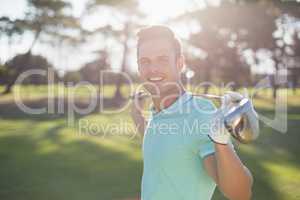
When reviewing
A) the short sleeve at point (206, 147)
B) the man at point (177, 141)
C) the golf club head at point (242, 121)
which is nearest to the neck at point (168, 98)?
the man at point (177, 141)

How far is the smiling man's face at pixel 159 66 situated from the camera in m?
2.69

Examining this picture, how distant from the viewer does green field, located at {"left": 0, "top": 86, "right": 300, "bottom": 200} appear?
8742 mm

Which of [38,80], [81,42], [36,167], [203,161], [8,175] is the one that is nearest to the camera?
[203,161]

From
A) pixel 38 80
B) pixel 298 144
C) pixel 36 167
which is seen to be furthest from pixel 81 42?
pixel 36 167

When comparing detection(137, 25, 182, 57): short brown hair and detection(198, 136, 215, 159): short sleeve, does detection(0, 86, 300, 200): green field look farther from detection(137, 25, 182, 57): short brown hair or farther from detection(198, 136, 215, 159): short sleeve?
detection(198, 136, 215, 159): short sleeve

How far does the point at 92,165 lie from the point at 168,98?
29.1 ft

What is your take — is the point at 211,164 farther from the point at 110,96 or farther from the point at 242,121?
the point at 110,96

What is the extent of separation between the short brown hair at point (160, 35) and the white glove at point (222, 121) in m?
0.84

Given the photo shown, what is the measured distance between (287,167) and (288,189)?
272 centimetres

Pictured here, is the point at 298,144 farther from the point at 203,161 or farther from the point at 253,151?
the point at 203,161

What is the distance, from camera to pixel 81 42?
4222 centimetres

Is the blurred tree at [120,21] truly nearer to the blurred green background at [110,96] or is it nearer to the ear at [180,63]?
the blurred green background at [110,96]

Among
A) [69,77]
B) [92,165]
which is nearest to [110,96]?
[69,77]

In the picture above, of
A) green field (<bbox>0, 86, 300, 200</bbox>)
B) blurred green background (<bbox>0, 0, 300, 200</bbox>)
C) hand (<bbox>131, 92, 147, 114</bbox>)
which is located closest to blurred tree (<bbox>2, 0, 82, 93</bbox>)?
blurred green background (<bbox>0, 0, 300, 200</bbox>)
